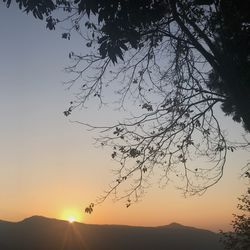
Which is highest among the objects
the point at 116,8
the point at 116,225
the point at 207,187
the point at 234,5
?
the point at 116,225

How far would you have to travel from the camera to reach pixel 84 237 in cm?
13150

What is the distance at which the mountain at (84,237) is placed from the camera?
118 metres

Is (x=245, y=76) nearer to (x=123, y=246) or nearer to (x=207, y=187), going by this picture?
(x=207, y=187)

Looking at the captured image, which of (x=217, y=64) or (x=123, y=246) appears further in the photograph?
(x=123, y=246)

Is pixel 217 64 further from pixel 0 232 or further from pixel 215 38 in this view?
pixel 0 232

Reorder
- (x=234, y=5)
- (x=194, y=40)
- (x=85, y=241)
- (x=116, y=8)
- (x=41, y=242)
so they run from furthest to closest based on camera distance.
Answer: (x=85, y=241)
(x=41, y=242)
(x=194, y=40)
(x=234, y=5)
(x=116, y=8)

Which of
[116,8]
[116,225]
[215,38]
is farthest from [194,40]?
[116,225]

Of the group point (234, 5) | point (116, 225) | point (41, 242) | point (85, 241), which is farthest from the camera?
point (116, 225)

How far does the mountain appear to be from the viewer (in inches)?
4655

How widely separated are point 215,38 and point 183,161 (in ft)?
13.6

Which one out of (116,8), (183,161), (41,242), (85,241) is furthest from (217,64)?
(85,241)

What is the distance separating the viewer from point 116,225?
14525cm

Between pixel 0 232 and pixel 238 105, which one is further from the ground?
pixel 0 232

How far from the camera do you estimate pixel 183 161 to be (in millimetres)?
15180
